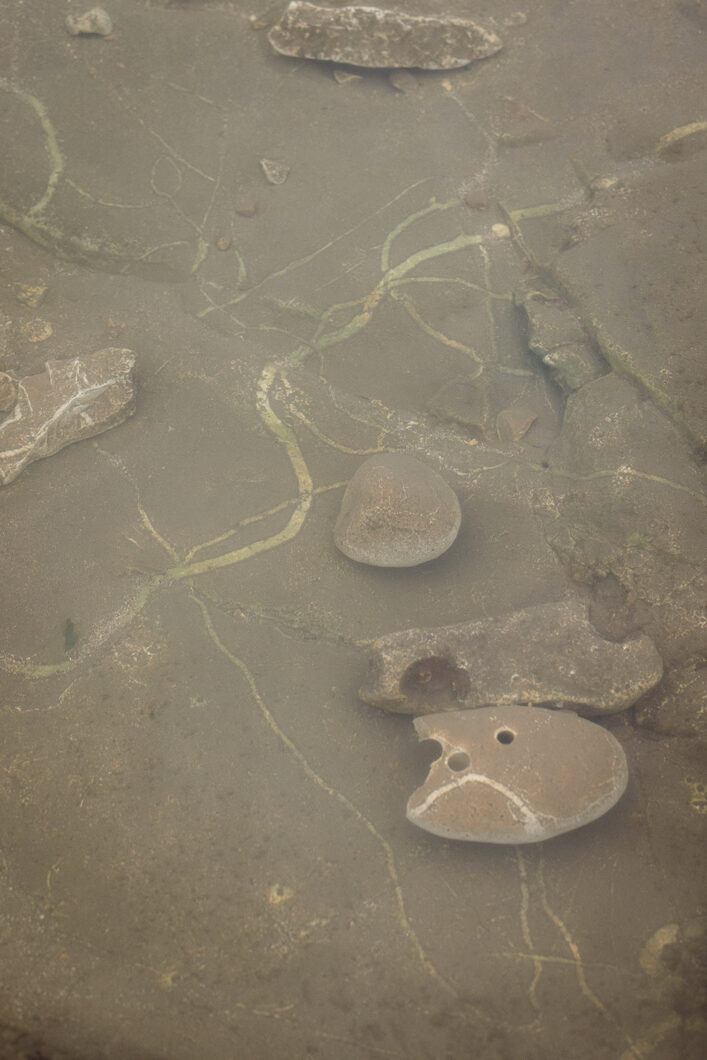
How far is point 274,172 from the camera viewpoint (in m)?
6.23

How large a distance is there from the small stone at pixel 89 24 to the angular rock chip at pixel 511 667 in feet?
20.8

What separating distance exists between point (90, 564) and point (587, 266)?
157 inches

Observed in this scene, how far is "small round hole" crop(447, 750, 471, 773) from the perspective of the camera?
3.47 m

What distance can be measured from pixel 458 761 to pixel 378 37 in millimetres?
6209

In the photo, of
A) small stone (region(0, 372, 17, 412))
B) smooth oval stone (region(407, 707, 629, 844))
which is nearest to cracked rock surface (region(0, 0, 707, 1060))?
small stone (region(0, 372, 17, 412))

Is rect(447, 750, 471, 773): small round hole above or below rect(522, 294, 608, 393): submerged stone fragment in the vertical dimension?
below

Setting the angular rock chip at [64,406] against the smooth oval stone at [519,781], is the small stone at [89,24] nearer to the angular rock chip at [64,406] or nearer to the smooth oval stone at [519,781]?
the angular rock chip at [64,406]

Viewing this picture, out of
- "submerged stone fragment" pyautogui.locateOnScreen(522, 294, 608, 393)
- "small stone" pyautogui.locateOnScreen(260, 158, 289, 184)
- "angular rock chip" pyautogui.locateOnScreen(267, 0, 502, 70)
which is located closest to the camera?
"submerged stone fragment" pyautogui.locateOnScreen(522, 294, 608, 393)

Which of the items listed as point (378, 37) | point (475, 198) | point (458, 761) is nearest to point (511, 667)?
point (458, 761)

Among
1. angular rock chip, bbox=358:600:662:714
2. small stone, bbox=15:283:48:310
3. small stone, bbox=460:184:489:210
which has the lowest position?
angular rock chip, bbox=358:600:662:714

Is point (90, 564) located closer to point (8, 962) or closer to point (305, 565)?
point (305, 565)

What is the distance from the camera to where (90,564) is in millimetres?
4520

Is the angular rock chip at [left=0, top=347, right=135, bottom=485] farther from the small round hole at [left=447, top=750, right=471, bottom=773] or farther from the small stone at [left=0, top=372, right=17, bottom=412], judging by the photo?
the small round hole at [left=447, top=750, right=471, bottom=773]

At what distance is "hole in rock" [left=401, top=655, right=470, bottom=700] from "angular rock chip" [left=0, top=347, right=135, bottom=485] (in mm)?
2682
